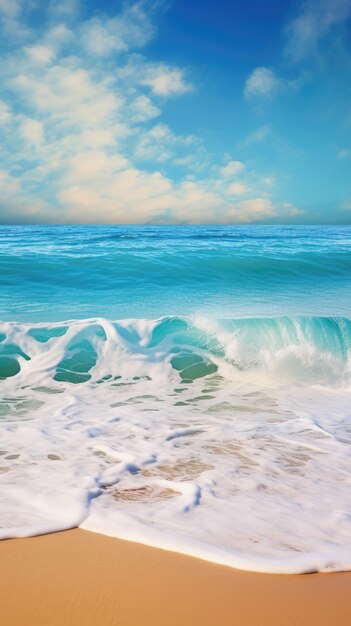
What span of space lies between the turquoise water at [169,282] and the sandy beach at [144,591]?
5.88 meters

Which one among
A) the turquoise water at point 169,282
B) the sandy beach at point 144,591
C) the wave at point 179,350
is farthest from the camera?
the turquoise water at point 169,282

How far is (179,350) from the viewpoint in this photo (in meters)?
6.35

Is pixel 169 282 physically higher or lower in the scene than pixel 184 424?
higher

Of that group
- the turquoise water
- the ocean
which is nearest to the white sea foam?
the ocean

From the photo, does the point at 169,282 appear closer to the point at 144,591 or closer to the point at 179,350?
the point at 179,350

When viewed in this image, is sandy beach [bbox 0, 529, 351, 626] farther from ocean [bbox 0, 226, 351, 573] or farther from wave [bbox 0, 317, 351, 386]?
wave [bbox 0, 317, 351, 386]

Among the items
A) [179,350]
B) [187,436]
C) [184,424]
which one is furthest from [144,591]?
[179,350]

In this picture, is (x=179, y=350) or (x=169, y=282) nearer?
(x=179, y=350)

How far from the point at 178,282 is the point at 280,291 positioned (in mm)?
2763

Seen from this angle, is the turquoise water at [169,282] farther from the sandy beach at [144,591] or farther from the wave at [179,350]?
the sandy beach at [144,591]

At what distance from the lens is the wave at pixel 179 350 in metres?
5.62

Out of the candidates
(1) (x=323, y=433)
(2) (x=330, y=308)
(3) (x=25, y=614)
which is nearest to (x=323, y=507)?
(1) (x=323, y=433)

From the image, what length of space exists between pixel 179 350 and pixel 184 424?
2.60 m

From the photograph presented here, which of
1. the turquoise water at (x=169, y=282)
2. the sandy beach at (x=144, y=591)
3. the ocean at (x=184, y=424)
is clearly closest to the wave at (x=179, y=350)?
the ocean at (x=184, y=424)
